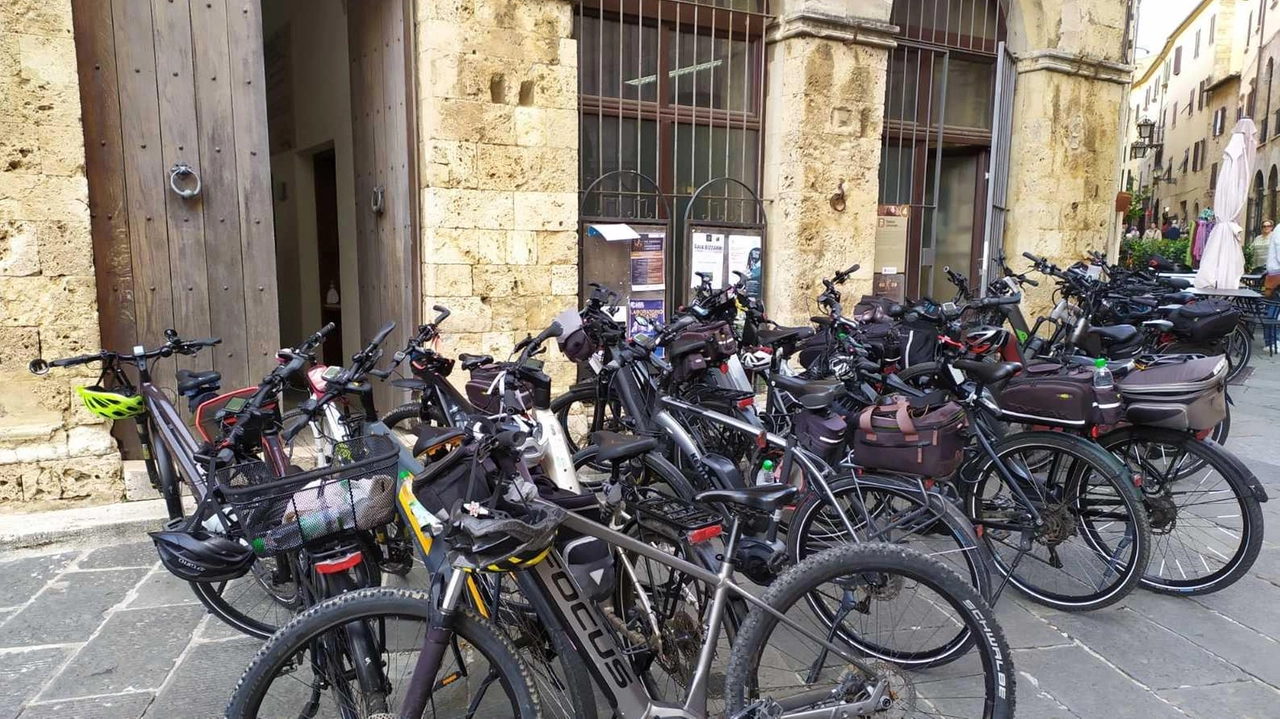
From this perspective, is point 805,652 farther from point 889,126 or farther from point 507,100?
point 889,126

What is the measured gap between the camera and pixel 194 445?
324cm

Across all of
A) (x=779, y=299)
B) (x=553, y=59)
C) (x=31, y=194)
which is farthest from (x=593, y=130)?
(x=31, y=194)

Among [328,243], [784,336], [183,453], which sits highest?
[328,243]

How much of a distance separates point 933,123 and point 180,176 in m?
6.00

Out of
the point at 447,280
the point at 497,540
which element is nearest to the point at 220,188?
the point at 447,280

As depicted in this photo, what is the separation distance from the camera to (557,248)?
536cm

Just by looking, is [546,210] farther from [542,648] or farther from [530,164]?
[542,648]

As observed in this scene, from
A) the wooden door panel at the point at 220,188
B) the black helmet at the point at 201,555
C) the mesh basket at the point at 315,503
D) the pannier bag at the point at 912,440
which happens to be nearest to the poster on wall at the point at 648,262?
the wooden door panel at the point at 220,188

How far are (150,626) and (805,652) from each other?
99.6 inches

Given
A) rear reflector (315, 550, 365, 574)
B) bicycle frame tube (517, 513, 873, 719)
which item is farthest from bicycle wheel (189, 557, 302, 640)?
bicycle frame tube (517, 513, 873, 719)

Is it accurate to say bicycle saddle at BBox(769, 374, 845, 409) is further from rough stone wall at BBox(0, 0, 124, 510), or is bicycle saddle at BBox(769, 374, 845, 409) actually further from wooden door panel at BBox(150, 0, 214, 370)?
rough stone wall at BBox(0, 0, 124, 510)

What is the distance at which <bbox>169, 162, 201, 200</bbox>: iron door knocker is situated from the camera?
445 cm

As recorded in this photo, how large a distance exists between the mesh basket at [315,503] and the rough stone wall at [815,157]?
467 centimetres

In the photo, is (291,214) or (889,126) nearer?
(889,126)
